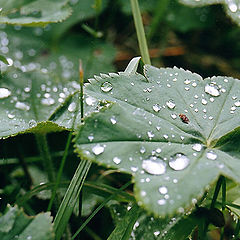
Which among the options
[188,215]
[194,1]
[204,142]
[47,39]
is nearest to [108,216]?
[188,215]

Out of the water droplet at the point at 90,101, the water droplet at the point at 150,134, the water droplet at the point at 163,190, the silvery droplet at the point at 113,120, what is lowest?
the water droplet at the point at 90,101

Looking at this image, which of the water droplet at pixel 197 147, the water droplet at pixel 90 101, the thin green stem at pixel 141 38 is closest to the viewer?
the water droplet at pixel 197 147

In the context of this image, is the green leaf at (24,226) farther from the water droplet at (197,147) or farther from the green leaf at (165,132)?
the water droplet at (197,147)

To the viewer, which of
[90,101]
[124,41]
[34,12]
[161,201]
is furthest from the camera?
[124,41]

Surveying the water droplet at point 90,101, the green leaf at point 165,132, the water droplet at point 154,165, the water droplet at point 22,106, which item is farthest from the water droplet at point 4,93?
the water droplet at point 154,165

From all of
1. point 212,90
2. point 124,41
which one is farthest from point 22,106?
point 124,41

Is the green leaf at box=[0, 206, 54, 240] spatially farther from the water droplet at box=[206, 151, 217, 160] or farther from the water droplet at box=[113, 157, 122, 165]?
the water droplet at box=[206, 151, 217, 160]

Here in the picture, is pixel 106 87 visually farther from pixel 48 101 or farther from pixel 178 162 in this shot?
pixel 48 101
